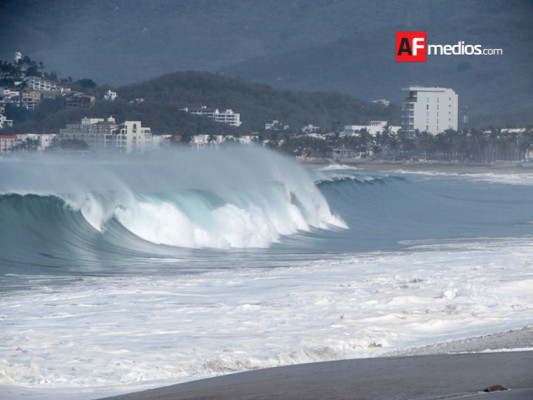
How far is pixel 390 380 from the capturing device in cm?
559

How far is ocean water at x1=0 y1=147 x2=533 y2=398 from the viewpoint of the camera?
23.3 ft

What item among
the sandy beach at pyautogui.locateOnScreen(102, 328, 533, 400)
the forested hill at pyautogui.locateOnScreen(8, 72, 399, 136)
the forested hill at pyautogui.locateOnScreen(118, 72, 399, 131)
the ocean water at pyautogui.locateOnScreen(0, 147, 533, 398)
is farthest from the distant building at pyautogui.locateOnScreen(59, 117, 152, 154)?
the sandy beach at pyautogui.locateOnScreen(102, 328, 533, 400)

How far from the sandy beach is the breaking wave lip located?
11563 millimetres

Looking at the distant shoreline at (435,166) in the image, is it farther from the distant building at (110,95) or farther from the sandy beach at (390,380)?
the sandy beach at (390,380)

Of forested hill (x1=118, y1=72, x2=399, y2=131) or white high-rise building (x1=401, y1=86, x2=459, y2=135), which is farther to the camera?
white high-rise building (x1=401, y1=86, x2=459, y2=135)

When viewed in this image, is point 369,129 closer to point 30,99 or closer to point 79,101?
point 79,101

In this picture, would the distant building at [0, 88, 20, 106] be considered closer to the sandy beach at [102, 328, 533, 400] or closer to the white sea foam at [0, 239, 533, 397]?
the white sea foam at [0, 239, 533, 397]

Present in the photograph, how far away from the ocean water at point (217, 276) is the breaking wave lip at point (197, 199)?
63 millimetres

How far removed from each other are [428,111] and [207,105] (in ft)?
88.6

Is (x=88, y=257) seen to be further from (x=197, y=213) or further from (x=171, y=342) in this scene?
(x=171, y=342)

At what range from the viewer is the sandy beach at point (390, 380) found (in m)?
5.24

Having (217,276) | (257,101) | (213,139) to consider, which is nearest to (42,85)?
(213,139)

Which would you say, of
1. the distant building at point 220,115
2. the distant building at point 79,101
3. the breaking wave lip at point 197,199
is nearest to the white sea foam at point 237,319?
the breaking wave lip at point 197,199

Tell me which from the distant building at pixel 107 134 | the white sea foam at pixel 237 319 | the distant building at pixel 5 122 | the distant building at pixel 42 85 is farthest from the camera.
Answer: the distant building at pixel 42 85
